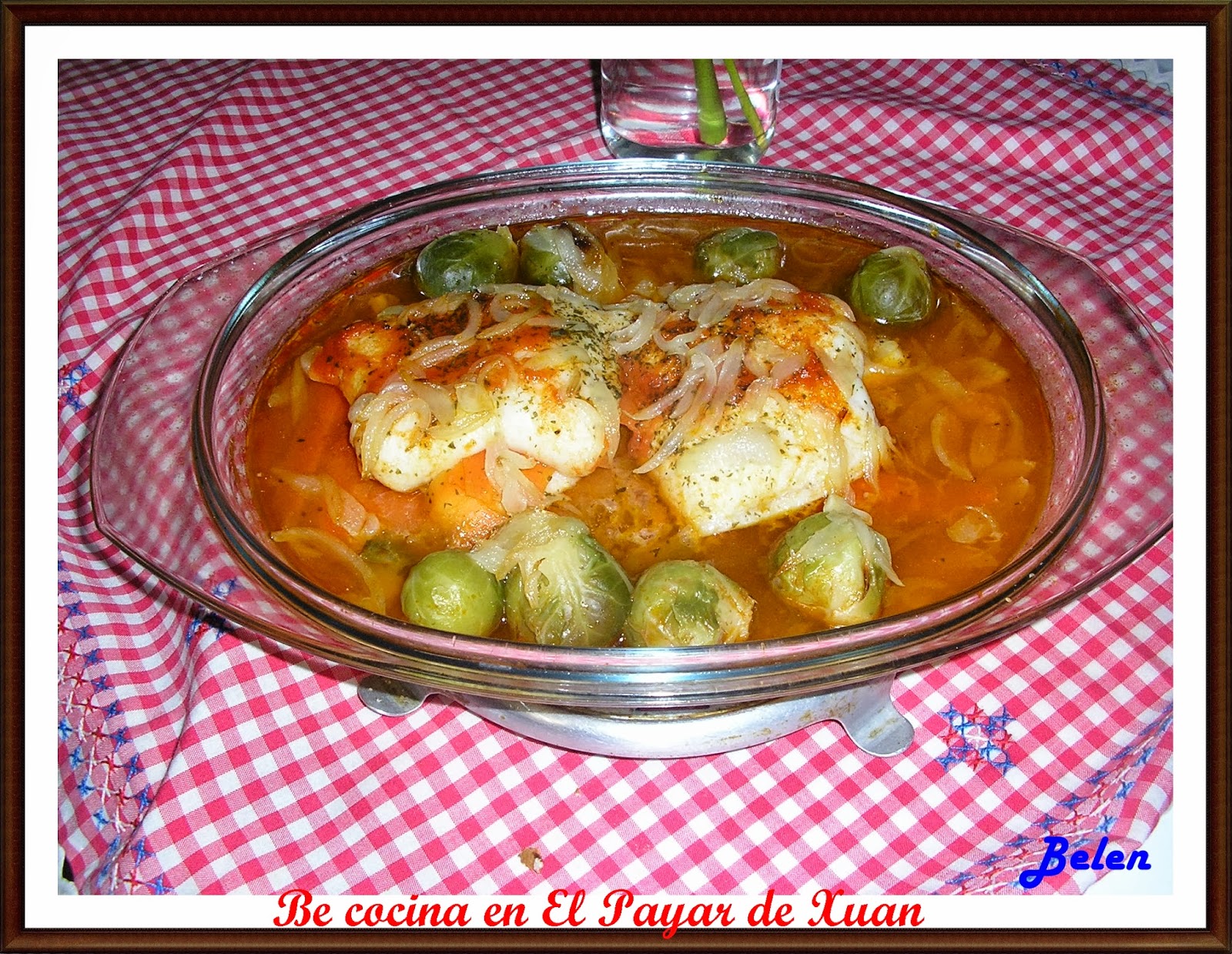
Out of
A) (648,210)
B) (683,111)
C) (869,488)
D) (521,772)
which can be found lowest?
(521,772)

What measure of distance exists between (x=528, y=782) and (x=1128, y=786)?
183 cm

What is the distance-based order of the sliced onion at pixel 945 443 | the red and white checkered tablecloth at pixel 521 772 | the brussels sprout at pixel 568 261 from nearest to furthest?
the red and white checkered tablecloth at pixel 521 772 < the sliced onion at pixel 945 443 < the brussels sprout at pixel 568 261

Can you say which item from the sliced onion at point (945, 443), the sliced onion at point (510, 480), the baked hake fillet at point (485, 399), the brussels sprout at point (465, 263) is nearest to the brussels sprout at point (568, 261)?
the brussels sprout at point (465, 263)

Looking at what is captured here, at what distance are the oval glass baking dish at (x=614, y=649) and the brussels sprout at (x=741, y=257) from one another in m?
0.29

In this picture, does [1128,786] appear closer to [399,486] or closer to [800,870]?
[800,870]

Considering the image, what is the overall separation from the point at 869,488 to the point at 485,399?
1.30m

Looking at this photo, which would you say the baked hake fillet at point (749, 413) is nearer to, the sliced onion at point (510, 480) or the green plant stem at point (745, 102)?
the sliced onion at point (510, 480)

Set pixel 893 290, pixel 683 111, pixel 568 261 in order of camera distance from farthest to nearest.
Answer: pixel 683 111 → pixel 568 261 → pixel 893 290

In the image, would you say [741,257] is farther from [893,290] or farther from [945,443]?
[945,443]

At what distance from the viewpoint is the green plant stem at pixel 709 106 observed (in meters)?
4.59

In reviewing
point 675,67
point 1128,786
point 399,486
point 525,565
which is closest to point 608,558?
point 525,565

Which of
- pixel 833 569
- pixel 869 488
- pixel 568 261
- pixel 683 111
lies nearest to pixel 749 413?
pixel 869 488

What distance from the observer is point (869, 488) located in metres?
3.53

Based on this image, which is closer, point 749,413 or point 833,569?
point 833,569
